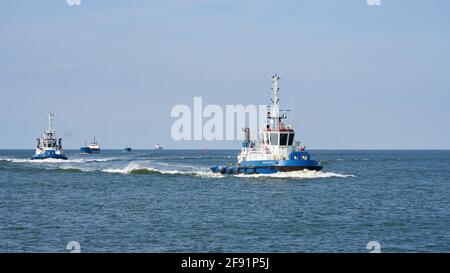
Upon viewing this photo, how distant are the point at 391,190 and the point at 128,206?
33.6 meters

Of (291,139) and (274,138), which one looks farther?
(291,139)

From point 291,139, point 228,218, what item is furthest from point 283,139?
point 228,218

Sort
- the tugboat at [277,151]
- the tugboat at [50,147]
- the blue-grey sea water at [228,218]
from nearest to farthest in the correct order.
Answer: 1. the blue-grey sea water at [228,218]
2. the tugboat at [277,151]
3. the tugboat at [50,147]

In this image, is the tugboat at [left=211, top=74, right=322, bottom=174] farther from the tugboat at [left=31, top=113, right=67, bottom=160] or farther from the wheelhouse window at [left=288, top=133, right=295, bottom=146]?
the tugboat at [left=31, top=113, right=67, bottom=160]

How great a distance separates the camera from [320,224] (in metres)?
40.0

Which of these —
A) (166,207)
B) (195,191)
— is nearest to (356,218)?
(166,207)

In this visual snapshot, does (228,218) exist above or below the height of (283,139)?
below

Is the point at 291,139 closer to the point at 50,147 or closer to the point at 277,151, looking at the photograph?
the point at 277,151

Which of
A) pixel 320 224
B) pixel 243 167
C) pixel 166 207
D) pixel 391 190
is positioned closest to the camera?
pixel 320 224

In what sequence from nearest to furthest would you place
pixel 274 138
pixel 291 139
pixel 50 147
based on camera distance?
pixel 274 138 < pixel 291 139 < pixel 50 147

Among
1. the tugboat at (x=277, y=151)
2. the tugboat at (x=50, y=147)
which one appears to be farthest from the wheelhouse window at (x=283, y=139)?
the tugboat at (x=50, y=147)

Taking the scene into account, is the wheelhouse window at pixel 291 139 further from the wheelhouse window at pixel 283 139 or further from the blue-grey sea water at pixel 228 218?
the blue-grey sea water at pixel 228 218
